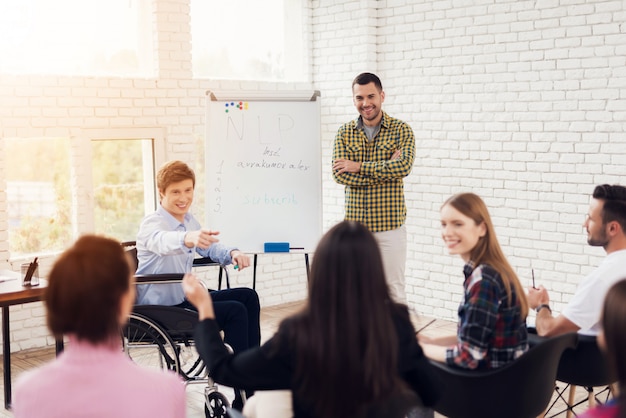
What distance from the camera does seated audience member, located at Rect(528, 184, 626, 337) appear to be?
289cm

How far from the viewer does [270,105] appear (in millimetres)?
4984

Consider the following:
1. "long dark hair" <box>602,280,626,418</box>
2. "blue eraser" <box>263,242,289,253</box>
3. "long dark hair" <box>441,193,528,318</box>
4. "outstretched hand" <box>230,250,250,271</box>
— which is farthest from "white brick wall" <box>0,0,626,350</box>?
"long dark hair" <box>602,280,626,418</box>

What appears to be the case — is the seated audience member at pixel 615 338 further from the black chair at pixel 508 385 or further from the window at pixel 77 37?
the window at pixel 77 37

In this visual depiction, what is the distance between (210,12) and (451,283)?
279 cm

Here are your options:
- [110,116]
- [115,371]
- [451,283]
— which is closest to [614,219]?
[115,371]

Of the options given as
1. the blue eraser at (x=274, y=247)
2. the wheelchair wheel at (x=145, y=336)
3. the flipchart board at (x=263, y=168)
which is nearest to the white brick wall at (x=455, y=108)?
the flipchart board at (x=263, y=168)

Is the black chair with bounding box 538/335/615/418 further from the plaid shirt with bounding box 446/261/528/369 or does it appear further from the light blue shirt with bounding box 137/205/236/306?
the light blue shirt with bounding box 137/205/236/306

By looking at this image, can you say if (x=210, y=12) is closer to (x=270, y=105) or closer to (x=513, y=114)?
(x=270, y=105)

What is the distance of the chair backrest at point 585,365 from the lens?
2879mm

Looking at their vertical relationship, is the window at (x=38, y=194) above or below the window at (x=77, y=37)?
below

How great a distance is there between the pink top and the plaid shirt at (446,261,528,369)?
1.12 meters

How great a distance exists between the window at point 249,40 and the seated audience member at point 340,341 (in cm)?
429

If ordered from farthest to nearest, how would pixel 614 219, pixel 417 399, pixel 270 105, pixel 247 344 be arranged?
1. pixel 270 105
2. pixel 247 344
3. pixel 614 219
4. pixel 417 399

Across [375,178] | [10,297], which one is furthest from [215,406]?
[375,178]
